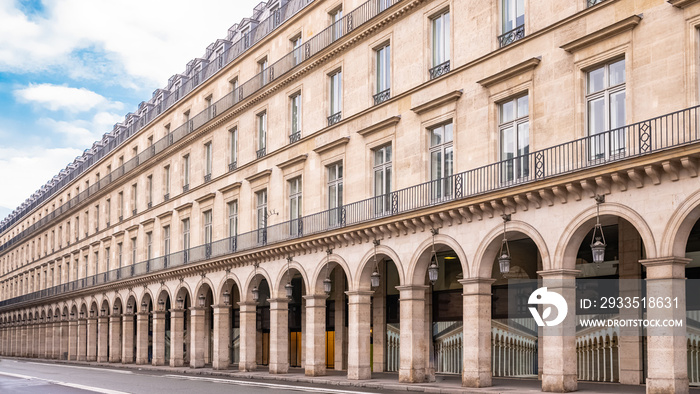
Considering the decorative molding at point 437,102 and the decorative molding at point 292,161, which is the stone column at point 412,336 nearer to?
the decorative molding at point 437,102

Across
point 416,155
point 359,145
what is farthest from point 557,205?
point 359,145

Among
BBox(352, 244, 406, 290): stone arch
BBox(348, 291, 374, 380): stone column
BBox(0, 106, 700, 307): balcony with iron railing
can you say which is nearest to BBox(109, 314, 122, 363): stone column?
BBox(0, 106, 700, 307): balcony with iron railing

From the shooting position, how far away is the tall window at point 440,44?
2606 centimetres

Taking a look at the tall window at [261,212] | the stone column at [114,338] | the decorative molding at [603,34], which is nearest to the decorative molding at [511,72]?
the decorative molding at [603,34]

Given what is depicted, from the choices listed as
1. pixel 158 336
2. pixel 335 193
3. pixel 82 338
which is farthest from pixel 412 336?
pixel 82 338

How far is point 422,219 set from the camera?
2505cm

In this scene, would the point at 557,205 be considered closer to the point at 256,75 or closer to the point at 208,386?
the point at 208,386

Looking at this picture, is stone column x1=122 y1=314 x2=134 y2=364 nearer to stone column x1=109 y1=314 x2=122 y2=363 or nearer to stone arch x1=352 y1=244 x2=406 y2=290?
stone column x1=109 y1=314 x2=122 y2=363

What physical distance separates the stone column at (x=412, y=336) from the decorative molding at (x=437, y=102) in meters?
5.50

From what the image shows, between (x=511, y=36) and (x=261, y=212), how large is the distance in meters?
16.6

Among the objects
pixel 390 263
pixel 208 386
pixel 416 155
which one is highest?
pixel 416 155

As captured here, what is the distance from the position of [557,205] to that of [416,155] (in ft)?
22.9

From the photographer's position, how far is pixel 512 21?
2347 centimetres

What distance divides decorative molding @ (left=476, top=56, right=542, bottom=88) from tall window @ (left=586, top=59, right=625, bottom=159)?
173 cm
